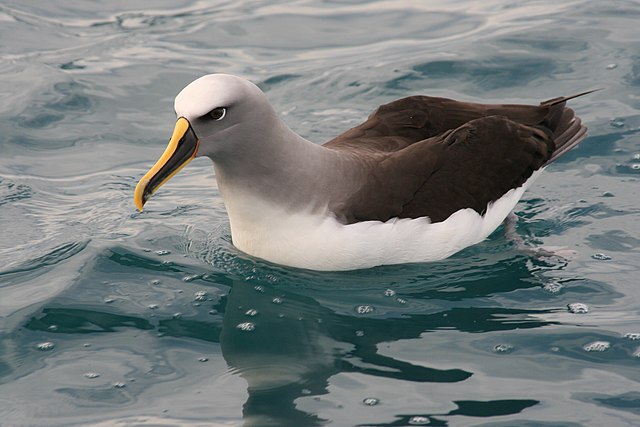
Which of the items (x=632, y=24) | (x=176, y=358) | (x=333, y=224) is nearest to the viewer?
(x=176, y=358)

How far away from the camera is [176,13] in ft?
45.3

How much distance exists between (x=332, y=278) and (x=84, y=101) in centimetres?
496

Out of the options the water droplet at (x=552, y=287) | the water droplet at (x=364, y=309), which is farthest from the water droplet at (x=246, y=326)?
the water droplet at (x=552, y=287)

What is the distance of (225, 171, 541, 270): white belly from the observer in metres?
7.49

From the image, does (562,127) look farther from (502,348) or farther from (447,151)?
(502,348)

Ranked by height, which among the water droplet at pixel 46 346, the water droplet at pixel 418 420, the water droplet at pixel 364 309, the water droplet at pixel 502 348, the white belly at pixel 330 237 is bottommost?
the water droplet at pixel 418 420

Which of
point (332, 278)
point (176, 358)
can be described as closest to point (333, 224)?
point (332, 278)

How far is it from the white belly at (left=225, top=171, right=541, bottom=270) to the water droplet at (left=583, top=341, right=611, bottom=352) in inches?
56.5

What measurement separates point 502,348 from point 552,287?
986 millimetres

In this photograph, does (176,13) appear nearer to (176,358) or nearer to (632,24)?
(632,24)

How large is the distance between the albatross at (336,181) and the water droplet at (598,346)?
4.71ft

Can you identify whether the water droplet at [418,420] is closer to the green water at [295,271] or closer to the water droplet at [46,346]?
the green water at [295,271]

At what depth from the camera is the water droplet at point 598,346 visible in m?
6.80

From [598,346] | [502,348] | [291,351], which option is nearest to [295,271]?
[291,351]
